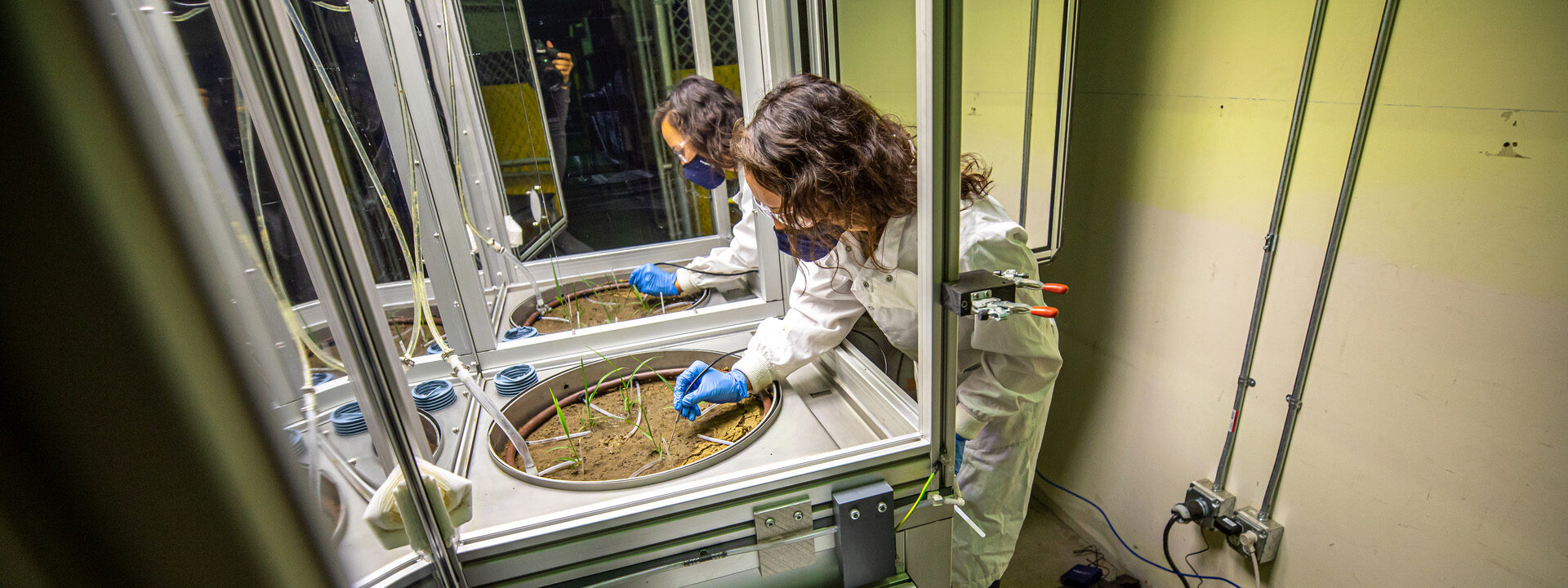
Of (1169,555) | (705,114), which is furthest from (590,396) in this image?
(1169,555)

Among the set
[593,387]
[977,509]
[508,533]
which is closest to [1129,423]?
[977,509]

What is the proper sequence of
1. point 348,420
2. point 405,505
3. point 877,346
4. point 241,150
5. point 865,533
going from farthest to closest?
point 877,346 < point 865,533 < point 405,505 < point 348,420 < point 241,150

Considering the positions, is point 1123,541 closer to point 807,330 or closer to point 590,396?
point 807,330

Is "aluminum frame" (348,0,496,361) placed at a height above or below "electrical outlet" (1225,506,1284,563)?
above

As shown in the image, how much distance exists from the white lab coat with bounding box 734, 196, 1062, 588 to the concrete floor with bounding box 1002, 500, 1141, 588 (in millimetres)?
1084

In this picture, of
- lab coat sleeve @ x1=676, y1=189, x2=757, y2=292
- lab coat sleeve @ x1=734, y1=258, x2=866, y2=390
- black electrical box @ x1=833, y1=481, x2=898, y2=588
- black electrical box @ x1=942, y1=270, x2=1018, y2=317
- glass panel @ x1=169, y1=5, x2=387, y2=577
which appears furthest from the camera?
lab coat sleeve @ x1=676, y1=189, x2=757, y2=292

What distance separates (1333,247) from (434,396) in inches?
71.8

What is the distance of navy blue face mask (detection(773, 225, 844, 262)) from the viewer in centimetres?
120

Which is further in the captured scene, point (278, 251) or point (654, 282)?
point (654, 282)

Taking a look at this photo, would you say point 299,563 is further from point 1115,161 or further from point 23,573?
point 1115,161

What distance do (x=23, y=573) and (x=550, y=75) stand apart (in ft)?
5.16

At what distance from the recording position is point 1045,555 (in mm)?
2436

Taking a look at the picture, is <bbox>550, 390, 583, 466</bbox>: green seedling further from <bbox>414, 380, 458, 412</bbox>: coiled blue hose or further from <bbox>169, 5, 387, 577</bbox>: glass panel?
<bbox>169, 5, 387, 577</bbox>: glass panel

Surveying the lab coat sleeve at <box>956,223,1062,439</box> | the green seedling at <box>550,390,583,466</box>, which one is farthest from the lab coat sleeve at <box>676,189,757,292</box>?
the lab coat sleeve at <box>956,223,1062,439</box>
